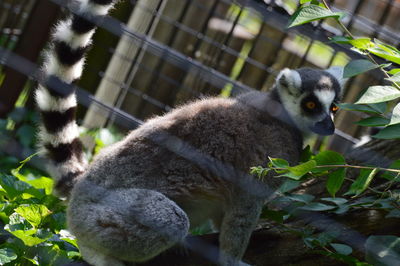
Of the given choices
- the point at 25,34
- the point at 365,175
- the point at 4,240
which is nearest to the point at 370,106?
the point at 365,175

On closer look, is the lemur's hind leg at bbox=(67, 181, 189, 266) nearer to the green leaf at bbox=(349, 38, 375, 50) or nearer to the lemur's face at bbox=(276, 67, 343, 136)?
the lemur's face at bbox=(276, 67, 343, 136)

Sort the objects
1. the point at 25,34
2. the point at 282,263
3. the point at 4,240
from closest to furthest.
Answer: the point at 282,263 < the point at 4,240 < the point at 25,34

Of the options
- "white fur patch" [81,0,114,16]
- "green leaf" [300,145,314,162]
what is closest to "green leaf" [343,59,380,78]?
"green leaf" [300,145,314,162]

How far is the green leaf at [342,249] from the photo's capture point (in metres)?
2.56

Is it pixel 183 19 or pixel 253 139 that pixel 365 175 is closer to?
pixel 253 139

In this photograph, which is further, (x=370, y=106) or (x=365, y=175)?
(x=370, y=106)

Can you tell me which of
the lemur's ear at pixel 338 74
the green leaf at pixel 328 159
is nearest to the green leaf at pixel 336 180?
the green leaf at pixel 328 159

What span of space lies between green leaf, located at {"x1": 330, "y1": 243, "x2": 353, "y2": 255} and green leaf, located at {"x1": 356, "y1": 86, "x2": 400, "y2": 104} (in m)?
0.79

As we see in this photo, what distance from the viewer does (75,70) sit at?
9.96 feet

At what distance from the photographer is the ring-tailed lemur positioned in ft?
9.23

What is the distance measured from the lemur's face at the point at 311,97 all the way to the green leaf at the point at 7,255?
5.69ft

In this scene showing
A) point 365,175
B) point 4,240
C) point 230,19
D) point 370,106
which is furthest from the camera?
point 230,19

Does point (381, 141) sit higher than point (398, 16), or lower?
lower

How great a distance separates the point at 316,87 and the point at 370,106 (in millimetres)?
771
